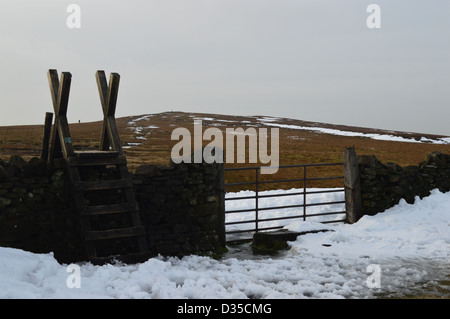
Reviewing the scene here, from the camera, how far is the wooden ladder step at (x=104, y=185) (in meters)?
7.16

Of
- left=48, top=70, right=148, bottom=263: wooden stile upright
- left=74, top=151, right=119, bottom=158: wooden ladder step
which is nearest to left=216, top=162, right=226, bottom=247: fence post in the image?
left=48, top=70, right=148, bottom=263: wooden stile upright

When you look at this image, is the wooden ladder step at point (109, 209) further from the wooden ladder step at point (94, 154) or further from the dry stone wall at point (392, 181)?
the dry stone wall at point (392, 181)

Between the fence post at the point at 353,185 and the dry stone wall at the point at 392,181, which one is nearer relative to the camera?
the fence post at the point at 353,185

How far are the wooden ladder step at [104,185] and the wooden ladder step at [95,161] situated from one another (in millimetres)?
345

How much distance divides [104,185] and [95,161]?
488mm

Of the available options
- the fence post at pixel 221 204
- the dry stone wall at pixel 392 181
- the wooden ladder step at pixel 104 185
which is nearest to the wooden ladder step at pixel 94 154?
the wooden ladder step at pixel 104 185

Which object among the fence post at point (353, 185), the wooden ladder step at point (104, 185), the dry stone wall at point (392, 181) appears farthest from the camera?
the dry stone wall at point (392, 181)

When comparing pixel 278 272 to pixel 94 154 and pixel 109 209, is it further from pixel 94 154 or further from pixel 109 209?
pixel 94 154

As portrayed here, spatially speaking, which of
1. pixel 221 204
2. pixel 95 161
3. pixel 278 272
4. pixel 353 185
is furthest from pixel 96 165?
pixel 353 185

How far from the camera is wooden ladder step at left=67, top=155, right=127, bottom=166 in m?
7.34

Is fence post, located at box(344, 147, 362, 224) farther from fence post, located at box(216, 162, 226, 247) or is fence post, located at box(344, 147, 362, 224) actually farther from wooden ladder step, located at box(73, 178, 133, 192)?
wooden ladder step, located at box(73, 178, 133, 192)

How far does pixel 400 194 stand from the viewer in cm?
1102
